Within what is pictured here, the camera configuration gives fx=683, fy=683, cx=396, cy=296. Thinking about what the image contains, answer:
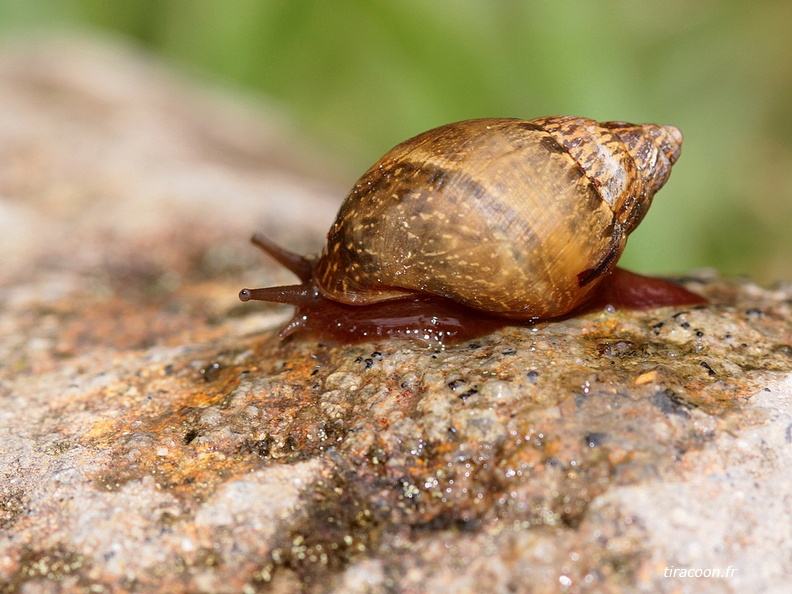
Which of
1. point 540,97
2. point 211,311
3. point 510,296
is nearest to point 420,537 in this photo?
point 510,296

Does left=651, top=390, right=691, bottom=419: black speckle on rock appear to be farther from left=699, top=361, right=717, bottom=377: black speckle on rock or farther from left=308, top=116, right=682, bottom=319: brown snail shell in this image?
left=308, top=116, right=682, bottom=319: brown snail shell

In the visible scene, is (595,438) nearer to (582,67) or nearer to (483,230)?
(483,230)

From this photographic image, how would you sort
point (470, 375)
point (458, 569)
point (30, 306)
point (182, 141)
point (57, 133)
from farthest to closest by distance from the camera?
point (182, 141) < point (57, 133) < point (30, 306) < point (470, 375) < point (458, 569)

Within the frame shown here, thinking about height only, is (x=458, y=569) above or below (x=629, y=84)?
below

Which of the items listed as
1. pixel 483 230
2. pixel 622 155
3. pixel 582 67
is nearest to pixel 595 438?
pixel 483 230

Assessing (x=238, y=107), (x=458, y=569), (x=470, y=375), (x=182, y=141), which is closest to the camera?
(x=458, y=569)

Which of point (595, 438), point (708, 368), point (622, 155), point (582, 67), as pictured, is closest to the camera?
point (595, 438)

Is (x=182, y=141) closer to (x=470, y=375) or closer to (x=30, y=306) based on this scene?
(x=30, y=306)

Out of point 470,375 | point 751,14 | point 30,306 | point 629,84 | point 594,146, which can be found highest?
point 751,14
